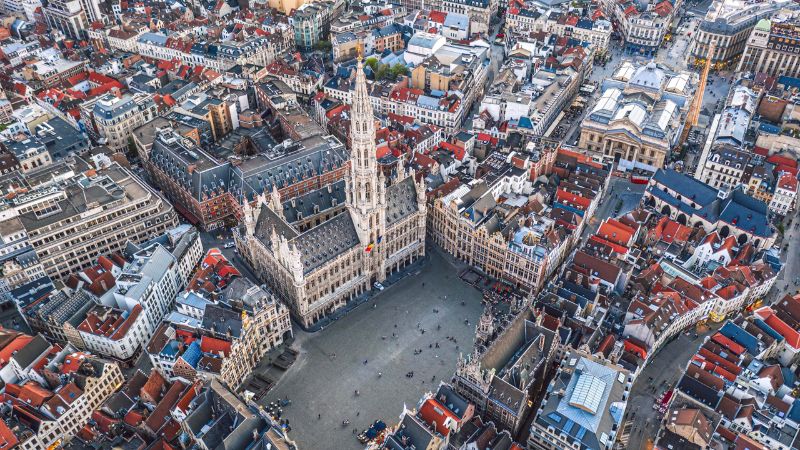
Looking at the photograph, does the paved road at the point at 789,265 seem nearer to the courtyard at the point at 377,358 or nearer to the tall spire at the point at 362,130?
the courtyard at the point at 377,358

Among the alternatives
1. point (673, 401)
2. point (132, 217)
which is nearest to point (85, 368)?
point (132, 217)

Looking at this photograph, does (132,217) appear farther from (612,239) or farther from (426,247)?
(612,239)

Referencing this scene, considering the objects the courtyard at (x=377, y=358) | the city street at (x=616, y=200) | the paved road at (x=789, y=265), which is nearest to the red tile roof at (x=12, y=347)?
the courtyard at (x=377, y=358)

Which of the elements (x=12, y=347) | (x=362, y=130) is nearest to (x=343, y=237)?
(x=362, y=130)

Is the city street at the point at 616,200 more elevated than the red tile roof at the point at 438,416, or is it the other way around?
the red tile roof at the point at 438,416

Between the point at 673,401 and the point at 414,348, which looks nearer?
the point at 673,401
